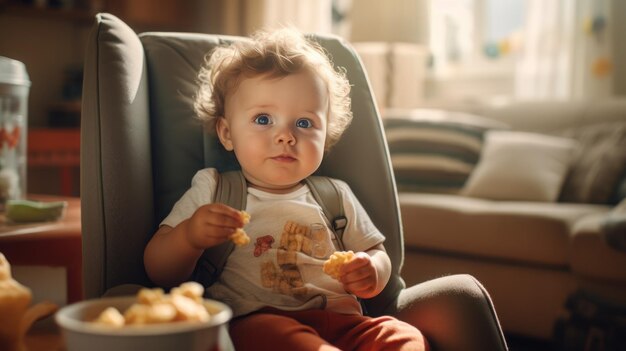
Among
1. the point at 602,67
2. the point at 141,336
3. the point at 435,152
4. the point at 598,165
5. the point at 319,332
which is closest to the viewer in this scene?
the point at 141,336

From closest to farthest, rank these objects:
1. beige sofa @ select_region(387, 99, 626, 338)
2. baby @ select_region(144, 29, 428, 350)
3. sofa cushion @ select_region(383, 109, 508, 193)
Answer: baby @ select_region(144, 29, 428, 350) → beige sofa @ select_region(387, 99, 626, 338) → sofa cushion @ select_region(383, 109, 508, 193)

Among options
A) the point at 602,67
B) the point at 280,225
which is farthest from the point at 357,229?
the point at 602,67

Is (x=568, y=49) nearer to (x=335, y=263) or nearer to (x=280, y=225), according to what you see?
(x=280, y=225)

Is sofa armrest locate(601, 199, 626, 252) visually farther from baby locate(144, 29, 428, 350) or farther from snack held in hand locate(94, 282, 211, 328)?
snack held in hand locate(94, 282, 211, 328)

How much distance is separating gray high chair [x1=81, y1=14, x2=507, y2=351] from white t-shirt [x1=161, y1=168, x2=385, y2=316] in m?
0.08

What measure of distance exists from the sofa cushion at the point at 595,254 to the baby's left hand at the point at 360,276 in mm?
1309

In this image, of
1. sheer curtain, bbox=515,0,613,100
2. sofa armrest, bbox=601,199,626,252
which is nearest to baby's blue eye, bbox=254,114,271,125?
sofa armrest, bbox=601,199,626,252

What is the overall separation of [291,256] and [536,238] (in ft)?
4.64

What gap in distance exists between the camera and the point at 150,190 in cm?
110

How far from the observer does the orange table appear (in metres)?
1.41

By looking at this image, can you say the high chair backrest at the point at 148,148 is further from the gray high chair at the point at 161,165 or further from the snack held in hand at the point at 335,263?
the snack held in hand at the point at 335,263

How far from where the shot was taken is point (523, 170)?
2.62 m

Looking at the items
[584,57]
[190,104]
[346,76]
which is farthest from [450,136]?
[190,104]

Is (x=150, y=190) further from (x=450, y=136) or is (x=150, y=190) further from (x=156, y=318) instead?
(x=450, y=136)
